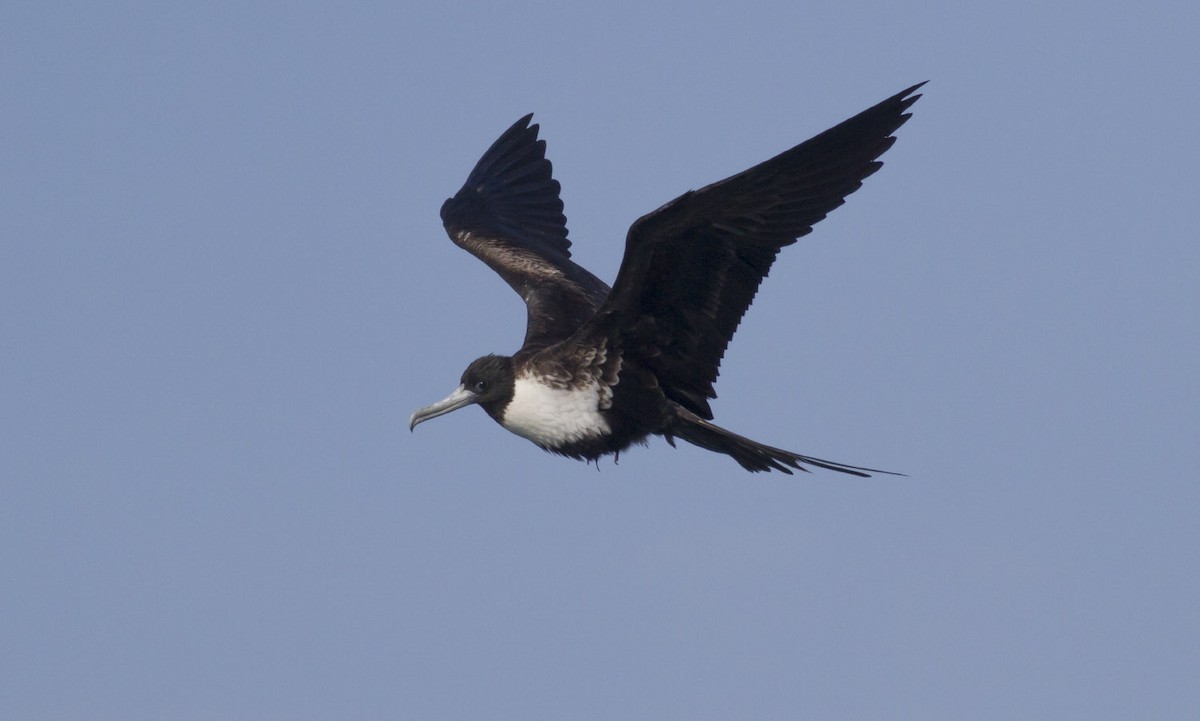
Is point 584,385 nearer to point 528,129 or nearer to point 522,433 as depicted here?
point 522,433

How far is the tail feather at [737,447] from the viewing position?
8000mm

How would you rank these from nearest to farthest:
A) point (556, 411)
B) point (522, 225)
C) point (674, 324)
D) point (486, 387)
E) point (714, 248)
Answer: point (714, 248) < point (674, 324) < point (556, 411) < point (486, 387) < point (522, 225)

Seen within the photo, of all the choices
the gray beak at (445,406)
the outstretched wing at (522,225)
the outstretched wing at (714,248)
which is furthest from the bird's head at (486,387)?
the outstretched wing at (522,225)

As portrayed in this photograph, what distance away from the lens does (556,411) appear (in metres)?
8.46

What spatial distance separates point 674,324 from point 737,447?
66 centimetres

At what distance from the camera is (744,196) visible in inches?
302

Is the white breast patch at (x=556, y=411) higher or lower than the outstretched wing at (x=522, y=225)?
lower

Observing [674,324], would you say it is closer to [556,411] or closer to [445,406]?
[556,411]

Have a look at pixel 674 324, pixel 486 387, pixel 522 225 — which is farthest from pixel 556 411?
pixel 522 225

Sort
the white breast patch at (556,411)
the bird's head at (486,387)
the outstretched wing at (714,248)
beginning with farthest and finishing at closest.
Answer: the bird's head at (486,387), the white breast patch at (556,411), the outstretched wing at (714,248)

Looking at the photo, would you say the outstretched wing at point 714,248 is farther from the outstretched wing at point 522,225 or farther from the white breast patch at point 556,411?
the outstretched wing at point 522,225

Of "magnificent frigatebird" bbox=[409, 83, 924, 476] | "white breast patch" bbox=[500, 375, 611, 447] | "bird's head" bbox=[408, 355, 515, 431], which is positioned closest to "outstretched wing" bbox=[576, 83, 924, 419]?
"magnificent frigatebird" bbox=[409, 83, 924, 476]

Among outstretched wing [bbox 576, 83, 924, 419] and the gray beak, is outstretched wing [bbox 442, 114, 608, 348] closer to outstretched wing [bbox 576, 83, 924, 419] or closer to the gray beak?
the gray beak

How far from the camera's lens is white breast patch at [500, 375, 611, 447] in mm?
8406
